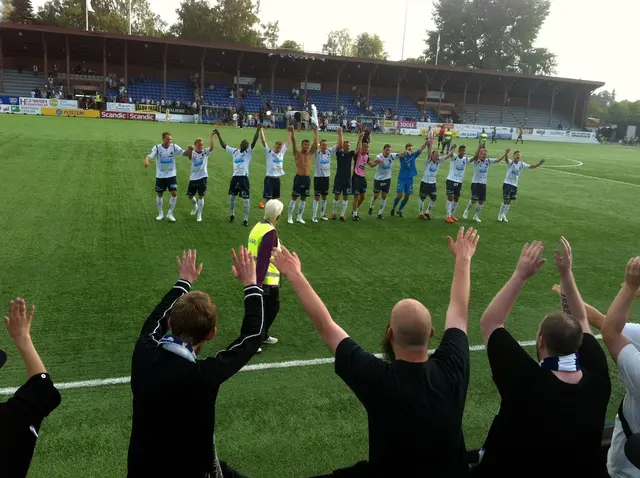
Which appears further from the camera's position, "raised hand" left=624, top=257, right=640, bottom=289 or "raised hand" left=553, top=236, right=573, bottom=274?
"raised hand" left=553, top=236, right=573, bottom=274

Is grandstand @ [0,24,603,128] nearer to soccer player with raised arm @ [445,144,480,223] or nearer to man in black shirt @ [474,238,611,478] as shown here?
soccer player with raised arm @ [445,144,480,223]

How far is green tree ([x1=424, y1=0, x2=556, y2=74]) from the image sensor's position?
78375mm

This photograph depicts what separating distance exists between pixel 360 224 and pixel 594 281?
18.6 ft

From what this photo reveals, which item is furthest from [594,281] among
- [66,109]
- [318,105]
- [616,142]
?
[616,142]

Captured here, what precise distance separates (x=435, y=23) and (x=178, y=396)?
90537 millimetres

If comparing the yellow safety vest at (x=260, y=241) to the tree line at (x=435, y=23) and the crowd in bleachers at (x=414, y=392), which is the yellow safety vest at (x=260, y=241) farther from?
the tree line at (x=435, y=23)

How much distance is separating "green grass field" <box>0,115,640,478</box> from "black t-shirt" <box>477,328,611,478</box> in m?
1.84

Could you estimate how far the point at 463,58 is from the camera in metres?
82.4

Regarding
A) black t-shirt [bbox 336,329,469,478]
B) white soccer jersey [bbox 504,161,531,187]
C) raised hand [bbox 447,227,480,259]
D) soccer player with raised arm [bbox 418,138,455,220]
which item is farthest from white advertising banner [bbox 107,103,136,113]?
black t-shirt [bbox 336,329,469,478]

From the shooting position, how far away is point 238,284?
8.57 m

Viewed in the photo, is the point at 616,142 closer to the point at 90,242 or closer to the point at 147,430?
the point at 90,242

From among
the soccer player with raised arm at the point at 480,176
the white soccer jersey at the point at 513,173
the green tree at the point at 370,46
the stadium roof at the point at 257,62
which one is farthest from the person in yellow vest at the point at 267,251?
the green tree at the point at 370,46

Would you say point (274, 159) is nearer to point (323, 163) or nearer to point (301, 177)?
point (301, 177)

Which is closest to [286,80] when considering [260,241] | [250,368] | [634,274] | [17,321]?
[260,241]
